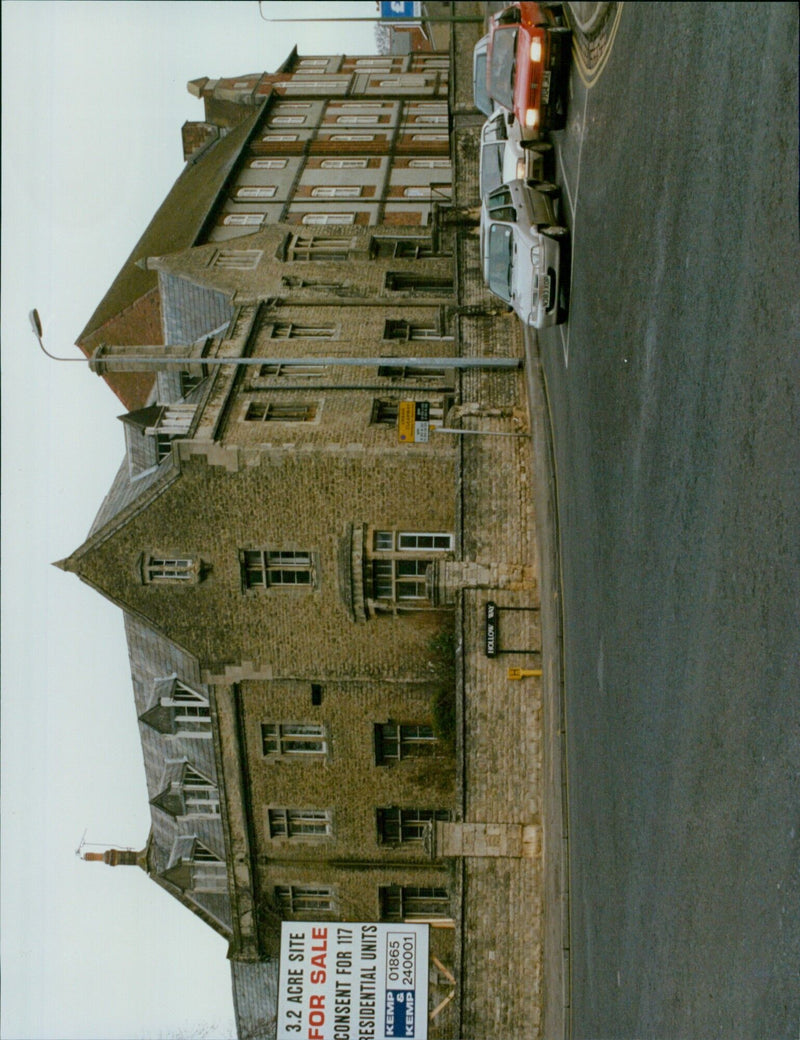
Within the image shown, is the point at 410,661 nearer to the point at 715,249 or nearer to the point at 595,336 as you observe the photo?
the point at 595,336

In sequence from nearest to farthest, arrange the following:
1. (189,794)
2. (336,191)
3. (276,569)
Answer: (276,569) < (189,794) < (336,191)

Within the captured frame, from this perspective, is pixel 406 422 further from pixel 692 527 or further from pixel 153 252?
pixel 153 252

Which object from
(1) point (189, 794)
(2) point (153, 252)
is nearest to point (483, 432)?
(1) point (189, 794)

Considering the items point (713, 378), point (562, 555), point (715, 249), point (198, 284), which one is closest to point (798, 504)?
point (713, 378)

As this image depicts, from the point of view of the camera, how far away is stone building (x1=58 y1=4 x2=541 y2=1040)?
73.4ft

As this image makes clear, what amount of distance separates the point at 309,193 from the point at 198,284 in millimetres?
10132

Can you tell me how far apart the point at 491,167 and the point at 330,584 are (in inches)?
417

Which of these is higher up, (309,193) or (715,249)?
(715,249)

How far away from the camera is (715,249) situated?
391 inches

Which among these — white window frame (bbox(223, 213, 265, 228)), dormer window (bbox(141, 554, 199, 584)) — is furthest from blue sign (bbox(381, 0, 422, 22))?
dormer window (bbox(141, 554, 199, 584))

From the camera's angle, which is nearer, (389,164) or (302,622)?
(302,622)

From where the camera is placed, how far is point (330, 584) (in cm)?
2420

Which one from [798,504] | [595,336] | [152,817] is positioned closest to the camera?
[798,504]

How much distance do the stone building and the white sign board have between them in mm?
2151
